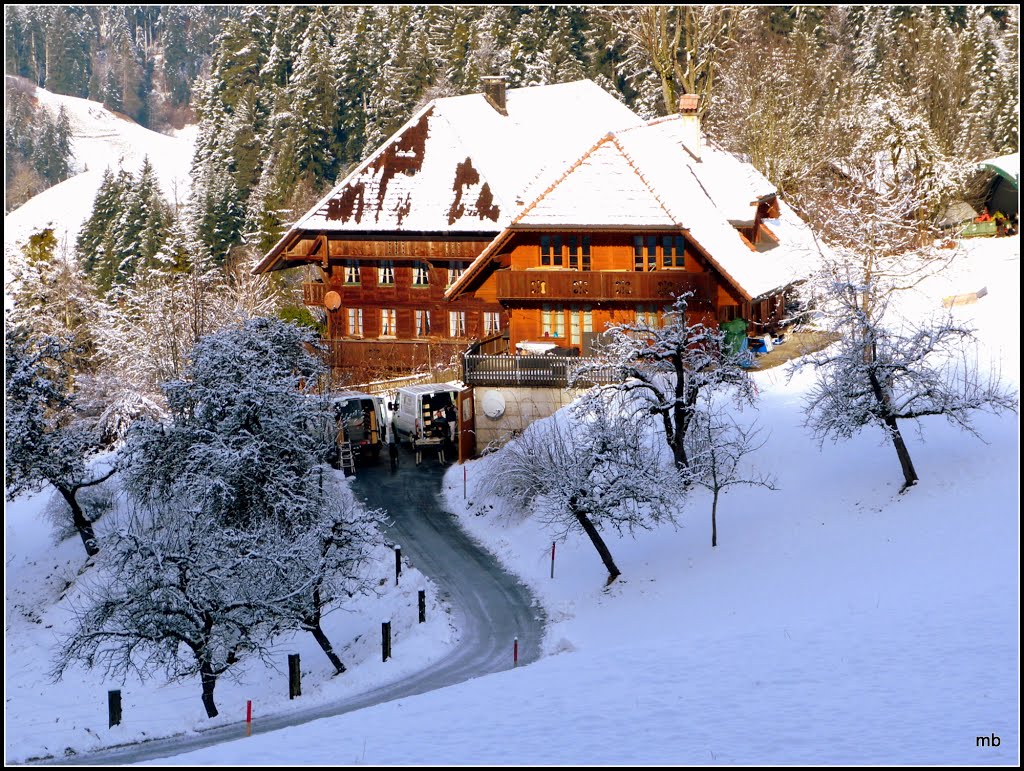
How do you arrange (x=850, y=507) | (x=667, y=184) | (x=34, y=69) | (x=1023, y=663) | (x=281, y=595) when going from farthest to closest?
(x=34, y=69) < (x=667, y=184) < (x=850, y=507) < (x=281, y=595) < (x=1023, y=663)

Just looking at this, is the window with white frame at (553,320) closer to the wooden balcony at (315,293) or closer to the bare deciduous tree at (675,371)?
the bare deciduous tree at (675,371)

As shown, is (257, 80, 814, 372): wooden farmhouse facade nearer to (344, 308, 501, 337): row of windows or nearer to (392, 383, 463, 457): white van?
(344, 308, 501, 337): row of windows

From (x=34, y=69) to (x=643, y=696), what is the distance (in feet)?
648

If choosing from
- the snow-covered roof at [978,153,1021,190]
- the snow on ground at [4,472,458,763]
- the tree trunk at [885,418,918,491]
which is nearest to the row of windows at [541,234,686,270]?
the tree trunk at [885,418,918,491]

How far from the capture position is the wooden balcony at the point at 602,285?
41.4m

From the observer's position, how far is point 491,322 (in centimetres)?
5162

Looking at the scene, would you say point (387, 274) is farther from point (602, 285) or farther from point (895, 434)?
point (895, 434)

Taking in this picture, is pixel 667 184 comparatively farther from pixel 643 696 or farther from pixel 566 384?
pixel 643 696

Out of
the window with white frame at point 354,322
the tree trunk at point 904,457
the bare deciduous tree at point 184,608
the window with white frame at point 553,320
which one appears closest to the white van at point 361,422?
the window with white frame at point 553,320

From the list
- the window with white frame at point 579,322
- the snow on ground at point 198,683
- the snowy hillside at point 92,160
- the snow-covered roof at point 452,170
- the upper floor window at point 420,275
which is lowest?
the snow on ground at point 198,683

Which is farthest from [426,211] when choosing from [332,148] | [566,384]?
[332,148]

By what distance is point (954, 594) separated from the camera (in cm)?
2327

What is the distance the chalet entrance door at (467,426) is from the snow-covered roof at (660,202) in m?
6.67

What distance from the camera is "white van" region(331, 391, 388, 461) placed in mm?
39406
